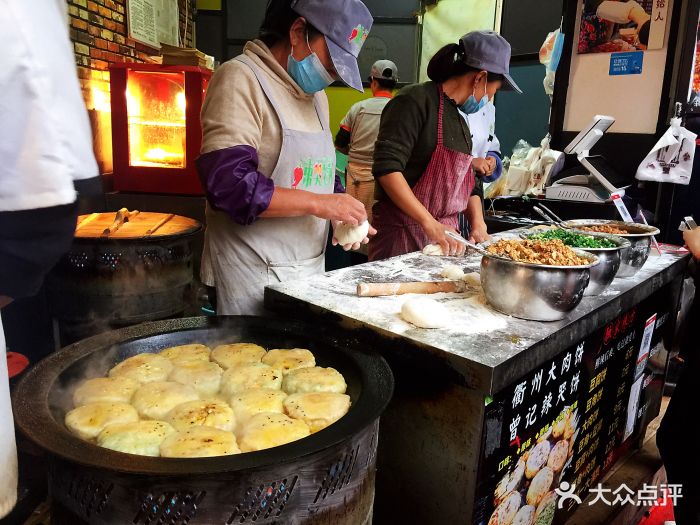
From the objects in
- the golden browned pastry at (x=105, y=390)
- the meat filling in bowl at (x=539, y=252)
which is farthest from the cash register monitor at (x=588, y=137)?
the golden browned pastry at (x=105, y=390)

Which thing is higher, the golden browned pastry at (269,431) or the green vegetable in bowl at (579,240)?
the green vegetable in bowl at (579,240)

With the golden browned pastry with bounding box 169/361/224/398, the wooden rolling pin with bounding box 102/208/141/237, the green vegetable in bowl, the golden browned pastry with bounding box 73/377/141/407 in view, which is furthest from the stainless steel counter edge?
the wooden rolling pin with bounding box 102/208/141/237

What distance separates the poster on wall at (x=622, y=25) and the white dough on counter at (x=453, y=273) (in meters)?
3.63

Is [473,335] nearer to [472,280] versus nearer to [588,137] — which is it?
[472,280]

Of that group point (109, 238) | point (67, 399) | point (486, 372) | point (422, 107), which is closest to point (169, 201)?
point (109, 238)

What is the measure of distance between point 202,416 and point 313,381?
1.12ft

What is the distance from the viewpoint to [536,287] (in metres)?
1.96

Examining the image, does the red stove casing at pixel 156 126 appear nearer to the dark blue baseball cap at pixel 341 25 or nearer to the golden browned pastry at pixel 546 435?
the dark blue baseball cap at pixel 341 25

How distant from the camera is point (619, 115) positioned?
16.8 ft

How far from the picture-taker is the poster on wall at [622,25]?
4727 millimetres

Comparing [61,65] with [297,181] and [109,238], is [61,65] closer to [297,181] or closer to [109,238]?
[297,181]

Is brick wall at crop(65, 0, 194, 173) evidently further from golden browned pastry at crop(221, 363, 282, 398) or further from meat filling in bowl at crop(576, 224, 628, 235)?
meat filling in bowl at crop(576, 224, 628, 235)

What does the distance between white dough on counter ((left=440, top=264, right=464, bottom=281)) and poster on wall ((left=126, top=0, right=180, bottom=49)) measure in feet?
14.7

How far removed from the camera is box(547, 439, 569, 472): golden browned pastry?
229 centimetres
